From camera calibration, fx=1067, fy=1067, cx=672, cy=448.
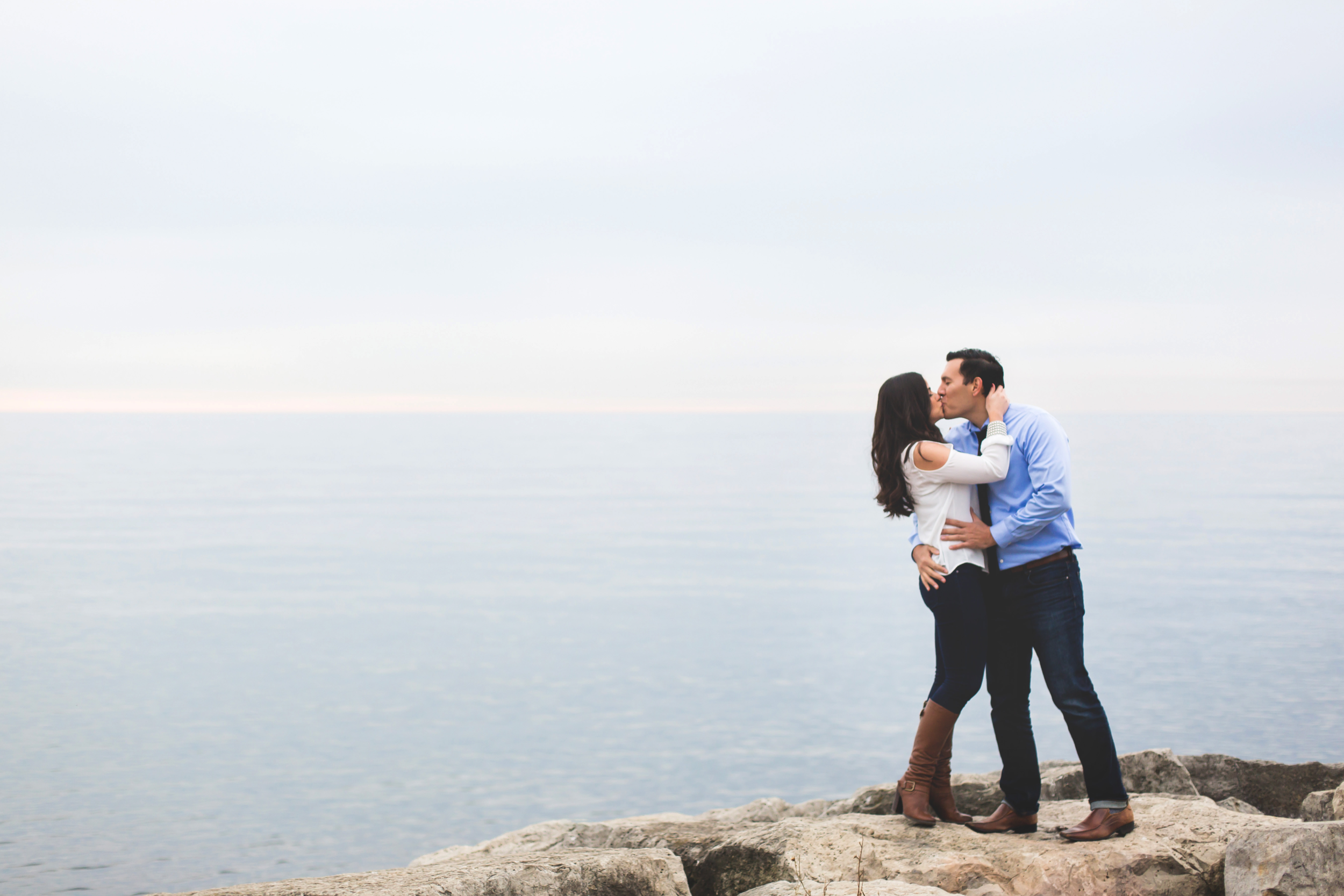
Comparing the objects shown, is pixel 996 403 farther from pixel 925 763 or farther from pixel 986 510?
pixel 925 763

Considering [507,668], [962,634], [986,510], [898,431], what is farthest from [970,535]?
[507,668]

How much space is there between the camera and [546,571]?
63.4m

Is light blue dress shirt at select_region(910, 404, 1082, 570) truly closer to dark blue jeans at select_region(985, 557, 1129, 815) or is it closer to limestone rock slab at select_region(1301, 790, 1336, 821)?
dark blue jeans at select_region(985, 557, 1129, 815)

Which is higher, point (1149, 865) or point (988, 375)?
point (988, 375)

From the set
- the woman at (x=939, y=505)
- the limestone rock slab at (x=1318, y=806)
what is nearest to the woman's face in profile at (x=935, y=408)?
the woman at (x=939, y=505)

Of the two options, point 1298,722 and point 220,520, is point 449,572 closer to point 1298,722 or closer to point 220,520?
point 220,520

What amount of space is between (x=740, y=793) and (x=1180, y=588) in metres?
40.0

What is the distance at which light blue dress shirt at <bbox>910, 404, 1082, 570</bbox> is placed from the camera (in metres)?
4.75

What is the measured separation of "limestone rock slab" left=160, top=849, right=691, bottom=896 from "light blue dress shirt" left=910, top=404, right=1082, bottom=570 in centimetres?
195

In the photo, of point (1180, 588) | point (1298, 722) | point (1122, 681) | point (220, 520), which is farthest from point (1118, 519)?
point (220, 520)

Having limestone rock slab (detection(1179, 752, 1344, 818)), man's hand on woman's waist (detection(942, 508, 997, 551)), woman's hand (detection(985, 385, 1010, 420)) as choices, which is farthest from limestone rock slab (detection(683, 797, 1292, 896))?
limestone rock slab (detection(1179, 752, 1344, 818))

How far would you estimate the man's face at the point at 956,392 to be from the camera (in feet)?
16.5

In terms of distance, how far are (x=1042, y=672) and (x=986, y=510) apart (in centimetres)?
80

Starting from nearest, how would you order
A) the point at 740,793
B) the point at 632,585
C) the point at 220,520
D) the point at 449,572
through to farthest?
the point at 740,793 < the point at 632,585 < the point at 449,572 < the point at 220,520
